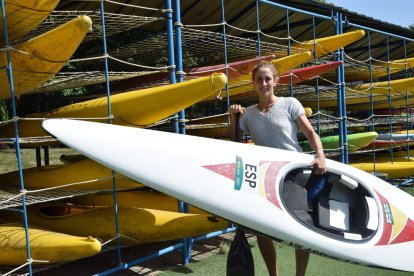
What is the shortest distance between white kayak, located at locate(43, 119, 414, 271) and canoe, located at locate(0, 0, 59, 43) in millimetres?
720

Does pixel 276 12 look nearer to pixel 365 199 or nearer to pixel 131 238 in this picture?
pixel 365 199

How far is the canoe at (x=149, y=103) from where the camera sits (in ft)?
10.3

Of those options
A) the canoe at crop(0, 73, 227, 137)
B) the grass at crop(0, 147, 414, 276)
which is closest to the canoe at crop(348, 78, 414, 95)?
the grass at crop(0, 147, 414, 276)

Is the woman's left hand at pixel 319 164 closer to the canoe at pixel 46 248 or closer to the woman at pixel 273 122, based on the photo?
the woman at pixel 273 122

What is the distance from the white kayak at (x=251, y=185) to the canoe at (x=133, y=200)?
1225mm

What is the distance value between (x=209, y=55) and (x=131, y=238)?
116 inches

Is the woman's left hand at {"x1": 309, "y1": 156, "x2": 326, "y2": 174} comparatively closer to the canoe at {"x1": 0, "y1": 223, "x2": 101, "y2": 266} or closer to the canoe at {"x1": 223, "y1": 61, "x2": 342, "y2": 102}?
the canoe at {"x1": 0, "y1": 223, "x2": 101, "y2": 266}

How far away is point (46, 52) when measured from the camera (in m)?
2.75

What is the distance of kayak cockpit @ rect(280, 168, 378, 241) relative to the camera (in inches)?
113

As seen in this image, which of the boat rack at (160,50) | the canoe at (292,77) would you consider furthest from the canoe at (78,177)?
the canoe at (292,77)

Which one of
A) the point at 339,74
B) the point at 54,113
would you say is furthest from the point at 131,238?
the point at 339,74

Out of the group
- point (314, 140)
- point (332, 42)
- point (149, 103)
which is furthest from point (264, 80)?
point (332, 42)

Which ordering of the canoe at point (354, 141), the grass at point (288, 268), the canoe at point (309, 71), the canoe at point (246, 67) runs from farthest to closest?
1. the canoe at point (354, 141)
2. the canoe at point (309, 71)
3. the canoe at point (246, 67)
4. the grass at point (288, 268)

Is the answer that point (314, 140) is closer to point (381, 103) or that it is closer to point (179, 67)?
point (179, 67)
